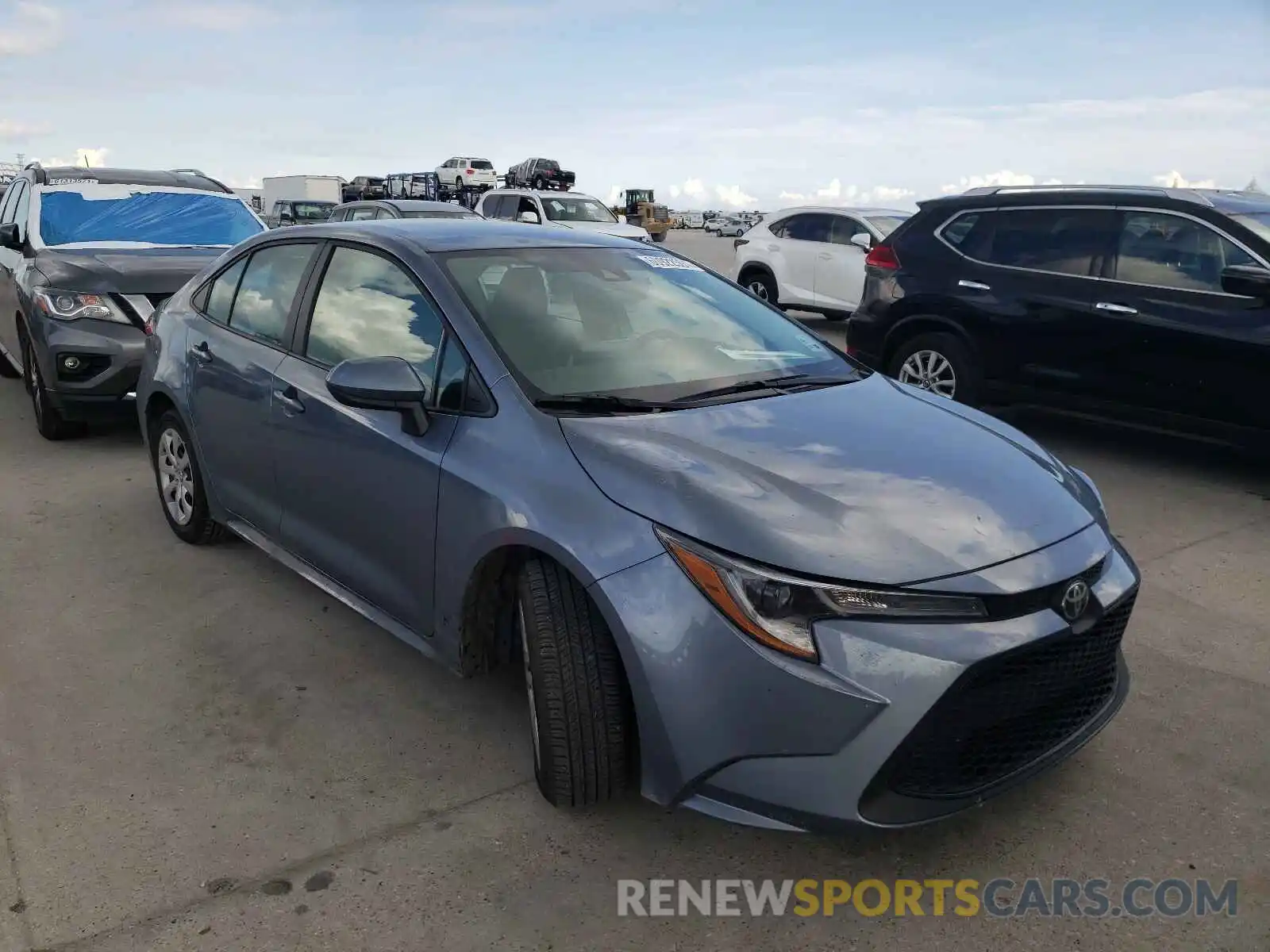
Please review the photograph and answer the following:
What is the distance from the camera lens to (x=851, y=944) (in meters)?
2.33

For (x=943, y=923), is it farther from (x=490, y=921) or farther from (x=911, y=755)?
(x=490, y=921)

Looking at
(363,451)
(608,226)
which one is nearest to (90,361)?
(363,451)

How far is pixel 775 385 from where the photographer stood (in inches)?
127

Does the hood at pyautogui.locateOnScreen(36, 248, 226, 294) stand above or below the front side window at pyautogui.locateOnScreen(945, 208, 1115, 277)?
below

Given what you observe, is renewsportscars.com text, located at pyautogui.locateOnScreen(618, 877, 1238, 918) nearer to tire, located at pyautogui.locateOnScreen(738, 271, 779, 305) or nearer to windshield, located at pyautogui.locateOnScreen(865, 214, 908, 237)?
windshield, located at pyautogui.locateOnScreen(865, 214, 908, 237)

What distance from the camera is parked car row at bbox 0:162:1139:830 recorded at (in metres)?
2.24

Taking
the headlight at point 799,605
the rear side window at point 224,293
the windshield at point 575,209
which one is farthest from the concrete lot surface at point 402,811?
the windshield at point 575,209

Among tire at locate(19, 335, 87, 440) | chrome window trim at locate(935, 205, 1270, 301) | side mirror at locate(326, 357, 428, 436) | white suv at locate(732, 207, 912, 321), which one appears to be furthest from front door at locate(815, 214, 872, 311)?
side mirror at locate(326, 357, 428, 436)

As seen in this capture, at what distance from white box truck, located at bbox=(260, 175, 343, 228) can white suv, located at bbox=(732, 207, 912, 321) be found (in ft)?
85.2

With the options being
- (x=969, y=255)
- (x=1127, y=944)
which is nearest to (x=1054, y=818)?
(x=1127, y=944)

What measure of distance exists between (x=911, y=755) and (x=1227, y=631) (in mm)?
2447

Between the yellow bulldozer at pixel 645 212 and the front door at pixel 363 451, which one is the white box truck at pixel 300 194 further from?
the front door at pixel 363 451

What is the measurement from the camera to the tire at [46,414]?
21.6 ft

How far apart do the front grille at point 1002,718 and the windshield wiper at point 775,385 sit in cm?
115
